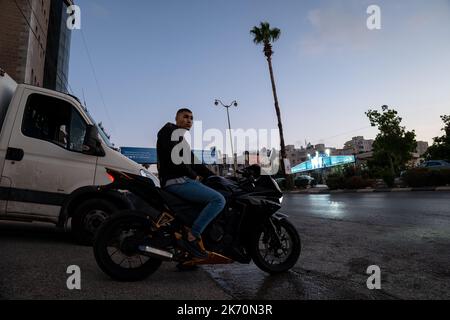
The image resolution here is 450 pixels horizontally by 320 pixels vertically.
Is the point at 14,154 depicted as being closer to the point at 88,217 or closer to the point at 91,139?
the point at 91,139

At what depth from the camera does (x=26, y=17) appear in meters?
21.1

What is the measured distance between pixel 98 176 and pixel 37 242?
5.12 feet

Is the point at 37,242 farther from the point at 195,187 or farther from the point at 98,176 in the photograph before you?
the point at 195,187

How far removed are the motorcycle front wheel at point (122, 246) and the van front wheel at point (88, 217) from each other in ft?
6.26

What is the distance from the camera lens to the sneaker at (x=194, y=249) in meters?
3.28

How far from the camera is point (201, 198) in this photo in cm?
341

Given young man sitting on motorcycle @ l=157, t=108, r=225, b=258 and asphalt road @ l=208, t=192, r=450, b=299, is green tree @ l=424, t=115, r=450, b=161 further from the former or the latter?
young man sitting on motorcycle @ l=157, t=108, r=225, b=258

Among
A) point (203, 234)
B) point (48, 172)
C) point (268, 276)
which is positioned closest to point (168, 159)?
point (203, 234)

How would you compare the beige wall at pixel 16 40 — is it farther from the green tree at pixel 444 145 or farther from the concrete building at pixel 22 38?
the green tree at pixel 444 145

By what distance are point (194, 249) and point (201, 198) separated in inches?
20.4

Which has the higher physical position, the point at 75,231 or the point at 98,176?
the point at 98,176
